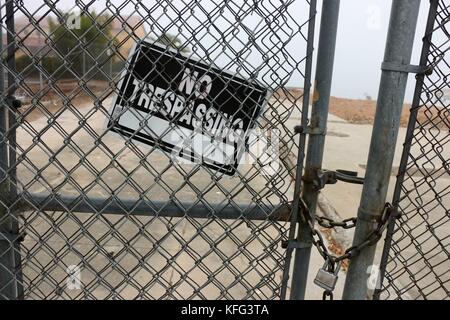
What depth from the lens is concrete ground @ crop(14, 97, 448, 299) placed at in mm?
1616

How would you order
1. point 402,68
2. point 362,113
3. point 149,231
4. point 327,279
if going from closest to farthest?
point 402,68, point 327,279, point 149,231, point 362,113

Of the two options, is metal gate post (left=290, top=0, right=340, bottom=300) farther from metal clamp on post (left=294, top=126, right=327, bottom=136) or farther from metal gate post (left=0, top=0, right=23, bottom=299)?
metal gate post (left=0, top=0, right=23, bottom=299)

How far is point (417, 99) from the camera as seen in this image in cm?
154

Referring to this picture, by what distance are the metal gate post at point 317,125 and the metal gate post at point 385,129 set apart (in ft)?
0.59

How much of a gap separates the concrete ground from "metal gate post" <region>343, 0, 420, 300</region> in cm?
31

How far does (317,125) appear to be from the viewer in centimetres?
147

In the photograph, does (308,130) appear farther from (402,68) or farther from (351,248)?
(351,248)

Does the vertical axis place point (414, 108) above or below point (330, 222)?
above

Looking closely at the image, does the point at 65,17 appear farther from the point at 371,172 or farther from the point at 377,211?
the point at 377,211

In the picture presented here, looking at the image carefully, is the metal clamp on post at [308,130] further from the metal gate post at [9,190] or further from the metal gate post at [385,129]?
the metal gate post at [9,190]

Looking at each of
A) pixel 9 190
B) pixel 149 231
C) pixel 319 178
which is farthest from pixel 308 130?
pixel 149 231

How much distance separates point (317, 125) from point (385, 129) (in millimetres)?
239

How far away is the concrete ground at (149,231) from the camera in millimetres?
1616

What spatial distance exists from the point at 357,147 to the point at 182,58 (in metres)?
10.4
